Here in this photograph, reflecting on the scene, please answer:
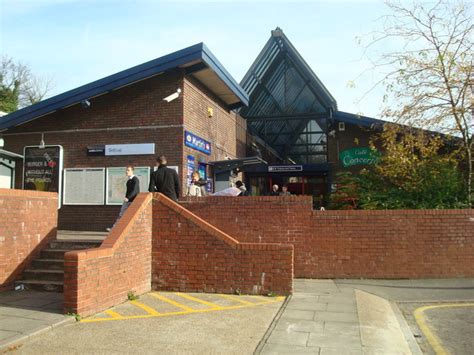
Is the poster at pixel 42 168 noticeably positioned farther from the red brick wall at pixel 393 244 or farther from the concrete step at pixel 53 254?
the red brick wall at pixel 393 244

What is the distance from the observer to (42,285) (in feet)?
25.6

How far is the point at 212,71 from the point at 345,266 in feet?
24.3

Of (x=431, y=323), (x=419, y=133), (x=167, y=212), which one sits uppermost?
(x=419, y=133)

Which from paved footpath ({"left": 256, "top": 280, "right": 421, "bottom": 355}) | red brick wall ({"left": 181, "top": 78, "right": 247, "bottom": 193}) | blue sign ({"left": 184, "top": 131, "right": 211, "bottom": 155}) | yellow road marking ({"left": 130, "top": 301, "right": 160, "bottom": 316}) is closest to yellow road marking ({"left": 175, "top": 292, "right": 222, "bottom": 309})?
yellow road marking ({"left": 130, "top": 301, "right": 160, "bottom": 316})

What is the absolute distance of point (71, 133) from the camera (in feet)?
47.6

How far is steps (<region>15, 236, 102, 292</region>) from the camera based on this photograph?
7.81m

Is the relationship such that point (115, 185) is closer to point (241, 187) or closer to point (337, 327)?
point (241, 187)

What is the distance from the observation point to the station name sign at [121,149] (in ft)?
44.8

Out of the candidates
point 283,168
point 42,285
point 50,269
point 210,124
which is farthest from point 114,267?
point 283,168

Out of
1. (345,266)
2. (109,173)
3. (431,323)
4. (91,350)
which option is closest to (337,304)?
(431,323)

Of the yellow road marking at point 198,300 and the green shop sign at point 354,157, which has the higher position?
the green shop sign at point 354,157

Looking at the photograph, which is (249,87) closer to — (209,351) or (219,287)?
(219,287)

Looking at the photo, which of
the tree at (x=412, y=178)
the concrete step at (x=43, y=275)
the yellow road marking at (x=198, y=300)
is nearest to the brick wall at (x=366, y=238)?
the tree at (x=412, y=178)

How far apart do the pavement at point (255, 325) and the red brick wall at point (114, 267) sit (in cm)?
22
